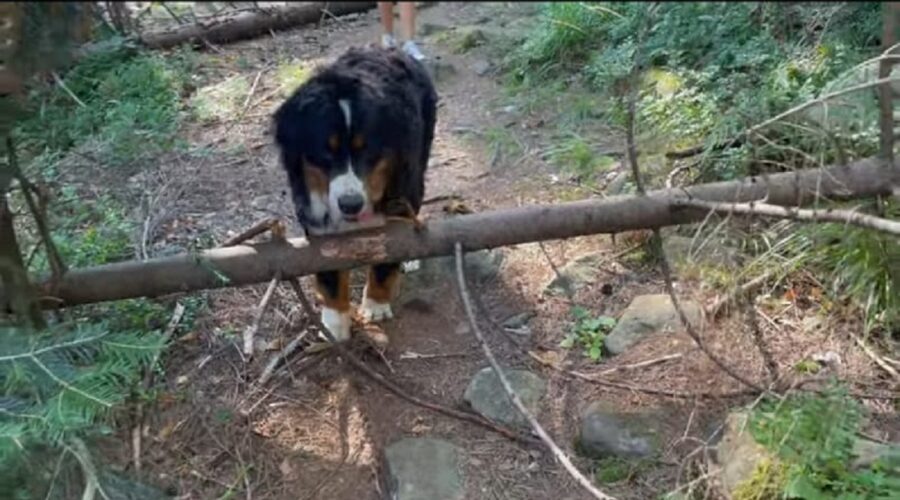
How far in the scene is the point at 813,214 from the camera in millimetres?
3352

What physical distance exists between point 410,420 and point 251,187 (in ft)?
7.55

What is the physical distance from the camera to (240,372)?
4254mm

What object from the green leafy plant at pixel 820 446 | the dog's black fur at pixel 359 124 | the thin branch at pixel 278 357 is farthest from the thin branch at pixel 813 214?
the thin branch at pixel 278 357

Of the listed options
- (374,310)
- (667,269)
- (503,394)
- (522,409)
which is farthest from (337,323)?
(667,269)

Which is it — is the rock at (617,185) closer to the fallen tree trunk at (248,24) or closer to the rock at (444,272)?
the rock at (444,272)

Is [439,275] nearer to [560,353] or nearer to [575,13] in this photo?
[560,353]

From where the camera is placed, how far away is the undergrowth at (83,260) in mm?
3338

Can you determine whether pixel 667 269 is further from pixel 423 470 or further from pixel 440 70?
pixel 440 70

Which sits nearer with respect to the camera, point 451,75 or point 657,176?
point 657,176

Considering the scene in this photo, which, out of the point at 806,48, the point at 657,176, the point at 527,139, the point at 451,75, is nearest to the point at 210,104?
the point at 451,75

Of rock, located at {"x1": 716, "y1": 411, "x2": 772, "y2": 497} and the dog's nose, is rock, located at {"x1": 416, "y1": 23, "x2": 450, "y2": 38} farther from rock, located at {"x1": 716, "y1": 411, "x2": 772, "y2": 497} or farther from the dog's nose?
rock, located at {"x1": 716, "y1": 411, "x2": 772, "y2": 497}

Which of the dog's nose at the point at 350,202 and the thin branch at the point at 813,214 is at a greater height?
the thin branch at the point at 813,214

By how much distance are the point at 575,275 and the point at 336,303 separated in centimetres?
119

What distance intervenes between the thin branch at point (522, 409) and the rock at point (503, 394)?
0.30 metres
